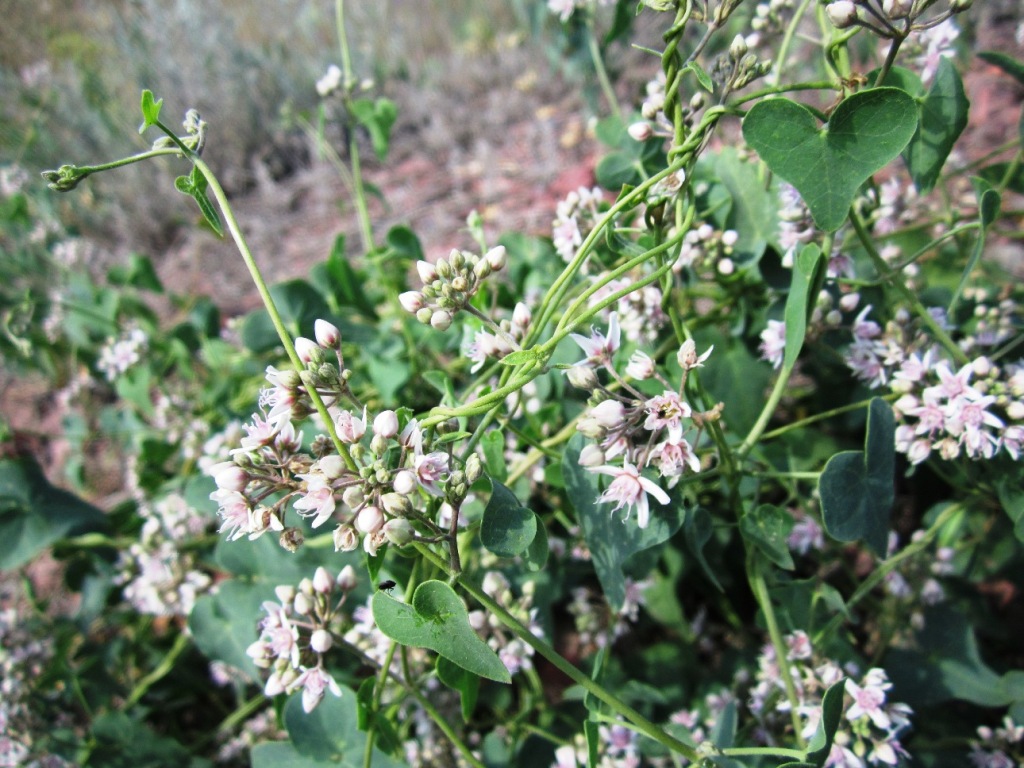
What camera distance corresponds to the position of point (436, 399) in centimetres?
237

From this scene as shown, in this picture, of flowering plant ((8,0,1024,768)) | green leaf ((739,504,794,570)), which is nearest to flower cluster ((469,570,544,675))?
flowering plant ((8,0,1024,768))

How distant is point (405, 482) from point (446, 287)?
0.36 meters

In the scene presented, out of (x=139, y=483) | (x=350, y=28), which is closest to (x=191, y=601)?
(x=139, y=483)

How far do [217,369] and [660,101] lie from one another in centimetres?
206

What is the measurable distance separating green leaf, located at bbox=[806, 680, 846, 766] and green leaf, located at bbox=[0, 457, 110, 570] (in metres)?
2.17

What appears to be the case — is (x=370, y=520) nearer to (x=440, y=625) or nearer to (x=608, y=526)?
(x=440, y=625)

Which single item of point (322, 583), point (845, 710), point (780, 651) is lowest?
point (845, 710)

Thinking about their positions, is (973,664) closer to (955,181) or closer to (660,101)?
(660,101)

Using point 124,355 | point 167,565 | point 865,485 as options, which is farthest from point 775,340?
point 124,355

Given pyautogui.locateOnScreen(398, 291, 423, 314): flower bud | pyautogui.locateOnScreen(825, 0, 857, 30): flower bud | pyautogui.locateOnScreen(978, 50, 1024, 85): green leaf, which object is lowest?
pyautogui.locateOnScreen(978, 50, 1024, 85): green leaf

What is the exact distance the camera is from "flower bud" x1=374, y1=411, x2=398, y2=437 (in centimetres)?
110

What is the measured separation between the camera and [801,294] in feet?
4.46

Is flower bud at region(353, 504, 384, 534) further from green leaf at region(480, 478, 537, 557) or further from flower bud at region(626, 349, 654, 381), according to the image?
flower bud at region(626, 349, 654, 381)

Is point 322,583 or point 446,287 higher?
point 446,287
